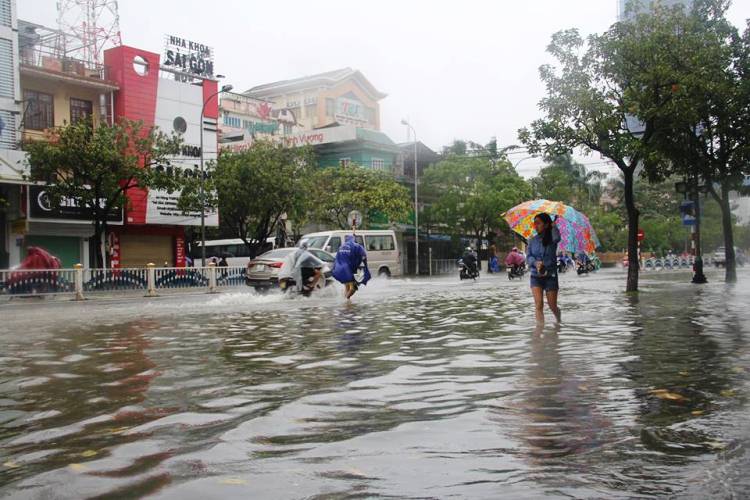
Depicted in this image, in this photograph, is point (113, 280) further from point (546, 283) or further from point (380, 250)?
point (546, 283)

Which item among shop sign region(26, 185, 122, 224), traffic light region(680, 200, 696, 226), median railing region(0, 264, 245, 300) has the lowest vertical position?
median railing region(0, 264, 245, 300)

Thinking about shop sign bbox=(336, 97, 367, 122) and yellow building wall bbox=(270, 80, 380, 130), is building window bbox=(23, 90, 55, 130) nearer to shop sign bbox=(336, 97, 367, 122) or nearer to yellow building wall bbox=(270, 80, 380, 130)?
yellow building wall bbox=(270, 80, 380, 130)

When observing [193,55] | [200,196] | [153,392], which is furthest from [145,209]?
[153,392]

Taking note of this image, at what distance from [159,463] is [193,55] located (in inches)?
1645

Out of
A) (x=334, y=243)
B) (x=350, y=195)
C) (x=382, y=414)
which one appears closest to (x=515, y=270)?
(x=334, y=243)

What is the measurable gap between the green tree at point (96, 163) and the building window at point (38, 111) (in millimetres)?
1809

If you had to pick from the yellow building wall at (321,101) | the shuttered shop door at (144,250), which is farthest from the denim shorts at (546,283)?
the yellow building wall at (321,101)

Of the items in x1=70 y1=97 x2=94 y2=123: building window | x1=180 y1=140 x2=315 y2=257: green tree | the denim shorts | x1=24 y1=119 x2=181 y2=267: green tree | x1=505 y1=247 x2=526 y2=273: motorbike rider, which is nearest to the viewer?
the denim shorts

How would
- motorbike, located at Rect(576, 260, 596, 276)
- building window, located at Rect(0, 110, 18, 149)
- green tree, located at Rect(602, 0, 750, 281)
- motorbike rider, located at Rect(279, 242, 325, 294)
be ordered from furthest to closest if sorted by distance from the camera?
motorbike, located at Rect(576, 260, 596, 276) < building window, located at Rect(0, 110, 18, 149) < motorbike rider, located at Rect(279, 242, 325, 294) < green tree, located at Rect(602, 0, 750, 281)

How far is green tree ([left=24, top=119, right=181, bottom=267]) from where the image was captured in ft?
91.5

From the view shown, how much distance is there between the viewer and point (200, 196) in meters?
33.2

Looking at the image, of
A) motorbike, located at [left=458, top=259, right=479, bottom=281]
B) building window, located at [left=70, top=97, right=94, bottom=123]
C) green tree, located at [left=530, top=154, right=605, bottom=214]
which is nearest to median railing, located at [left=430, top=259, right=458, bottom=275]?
green tree, located at [left=530, top=154, right=605, bottom=214]

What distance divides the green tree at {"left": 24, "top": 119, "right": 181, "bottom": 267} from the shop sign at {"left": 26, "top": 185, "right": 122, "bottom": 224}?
73cm

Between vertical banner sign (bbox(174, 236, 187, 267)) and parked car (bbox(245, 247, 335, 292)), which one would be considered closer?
parked car (bbox(245, 247, 335, 292))
